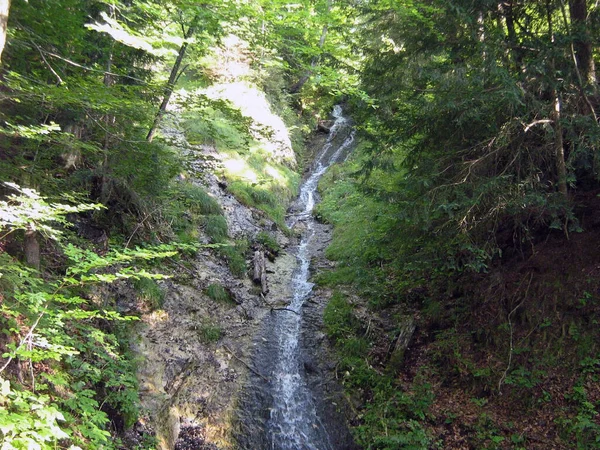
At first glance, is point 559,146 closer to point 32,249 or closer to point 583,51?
point 583,51

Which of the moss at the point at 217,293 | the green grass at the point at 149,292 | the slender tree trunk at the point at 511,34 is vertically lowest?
the moss at the point at 217,293

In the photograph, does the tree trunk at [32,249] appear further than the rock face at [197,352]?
No

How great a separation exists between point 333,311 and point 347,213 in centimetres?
612

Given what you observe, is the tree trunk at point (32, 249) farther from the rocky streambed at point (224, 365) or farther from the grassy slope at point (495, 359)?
the grassy slope at point (495, 359)

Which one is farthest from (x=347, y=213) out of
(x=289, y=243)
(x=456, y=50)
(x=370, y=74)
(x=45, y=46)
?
(x=45, y=46)

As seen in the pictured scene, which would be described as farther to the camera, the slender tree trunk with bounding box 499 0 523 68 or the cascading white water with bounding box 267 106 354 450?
the cascading white water with bounding box 267 106 354 450

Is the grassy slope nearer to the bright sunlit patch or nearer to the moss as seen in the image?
the moss

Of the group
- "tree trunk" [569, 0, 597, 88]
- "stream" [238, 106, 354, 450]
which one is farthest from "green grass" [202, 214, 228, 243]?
"tree trunk" [569, 0, 597, 88]

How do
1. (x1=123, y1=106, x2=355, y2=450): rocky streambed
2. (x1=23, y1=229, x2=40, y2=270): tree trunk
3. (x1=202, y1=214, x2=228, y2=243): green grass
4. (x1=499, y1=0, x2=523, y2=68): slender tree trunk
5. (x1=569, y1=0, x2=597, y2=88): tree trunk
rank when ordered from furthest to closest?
(x1=202, y1=214, x2=228, y2=243): green grass, (x1=123, y1=106, x2=355, y2=450): rocky streambed, (x1=569, y1=0, x2=597, y2=88): tree trunk, (x1=499, y1=0, x2=523, y2=68): slender tree trunk, (x1=23, y1=229, x2=40, y2=270): tree trunk

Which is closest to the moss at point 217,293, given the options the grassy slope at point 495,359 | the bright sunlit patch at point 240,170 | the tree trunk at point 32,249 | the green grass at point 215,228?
the green grass at point 215,228

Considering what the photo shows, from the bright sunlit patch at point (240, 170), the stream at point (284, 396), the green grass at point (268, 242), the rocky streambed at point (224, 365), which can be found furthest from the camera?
the bright sunlit patch at point (240, 170)

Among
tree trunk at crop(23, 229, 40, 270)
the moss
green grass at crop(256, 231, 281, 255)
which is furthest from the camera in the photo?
green grass at crop(256, 231, 281, 255)

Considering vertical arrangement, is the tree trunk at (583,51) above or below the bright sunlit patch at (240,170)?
above

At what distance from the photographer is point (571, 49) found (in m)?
5.24
